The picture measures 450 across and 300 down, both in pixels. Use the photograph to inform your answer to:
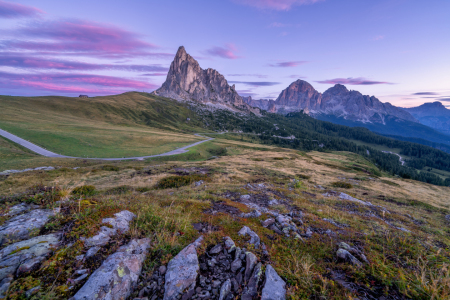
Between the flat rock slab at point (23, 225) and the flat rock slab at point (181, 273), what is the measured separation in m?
4.66

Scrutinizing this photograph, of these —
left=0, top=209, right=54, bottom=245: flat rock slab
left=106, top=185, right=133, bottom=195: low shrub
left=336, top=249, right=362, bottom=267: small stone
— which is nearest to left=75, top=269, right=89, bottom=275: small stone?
left=0, top=209, right=54, bottom=245: flat rock slab

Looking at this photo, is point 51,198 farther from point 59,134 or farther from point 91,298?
point 59,134

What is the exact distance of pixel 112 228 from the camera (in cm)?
612

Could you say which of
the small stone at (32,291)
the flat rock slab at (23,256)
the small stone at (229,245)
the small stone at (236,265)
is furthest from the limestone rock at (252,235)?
the flat rock slab at (23,256)

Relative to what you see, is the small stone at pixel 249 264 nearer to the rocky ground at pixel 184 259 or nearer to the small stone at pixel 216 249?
the rocky ground at pixel 184 259

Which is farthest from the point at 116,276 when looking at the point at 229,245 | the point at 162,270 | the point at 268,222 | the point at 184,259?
the point at 268,222

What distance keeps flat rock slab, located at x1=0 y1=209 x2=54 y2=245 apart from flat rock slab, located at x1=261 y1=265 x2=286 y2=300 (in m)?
7.19

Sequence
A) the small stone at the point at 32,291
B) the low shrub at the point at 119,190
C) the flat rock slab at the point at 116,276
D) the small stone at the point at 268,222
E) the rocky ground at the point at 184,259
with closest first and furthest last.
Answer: the small stone at the point at 32,291 → the flat rock slab at the point at 116,276 → the rocky ground at the point at 184,259 → the small stone at the point at 268,222 → the low shrub at the point at 119,190

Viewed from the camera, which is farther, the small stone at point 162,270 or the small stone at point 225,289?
the small stone at point 162,270

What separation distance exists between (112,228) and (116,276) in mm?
2376

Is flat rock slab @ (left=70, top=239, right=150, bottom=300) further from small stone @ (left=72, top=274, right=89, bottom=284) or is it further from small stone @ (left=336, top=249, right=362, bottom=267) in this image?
small stone @ (left=336, top=249, right=362, bottom=267)

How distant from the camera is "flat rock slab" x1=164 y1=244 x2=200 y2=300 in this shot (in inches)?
165

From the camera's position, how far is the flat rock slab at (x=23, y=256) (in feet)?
12.4

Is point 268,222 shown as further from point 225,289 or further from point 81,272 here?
point 81,272
